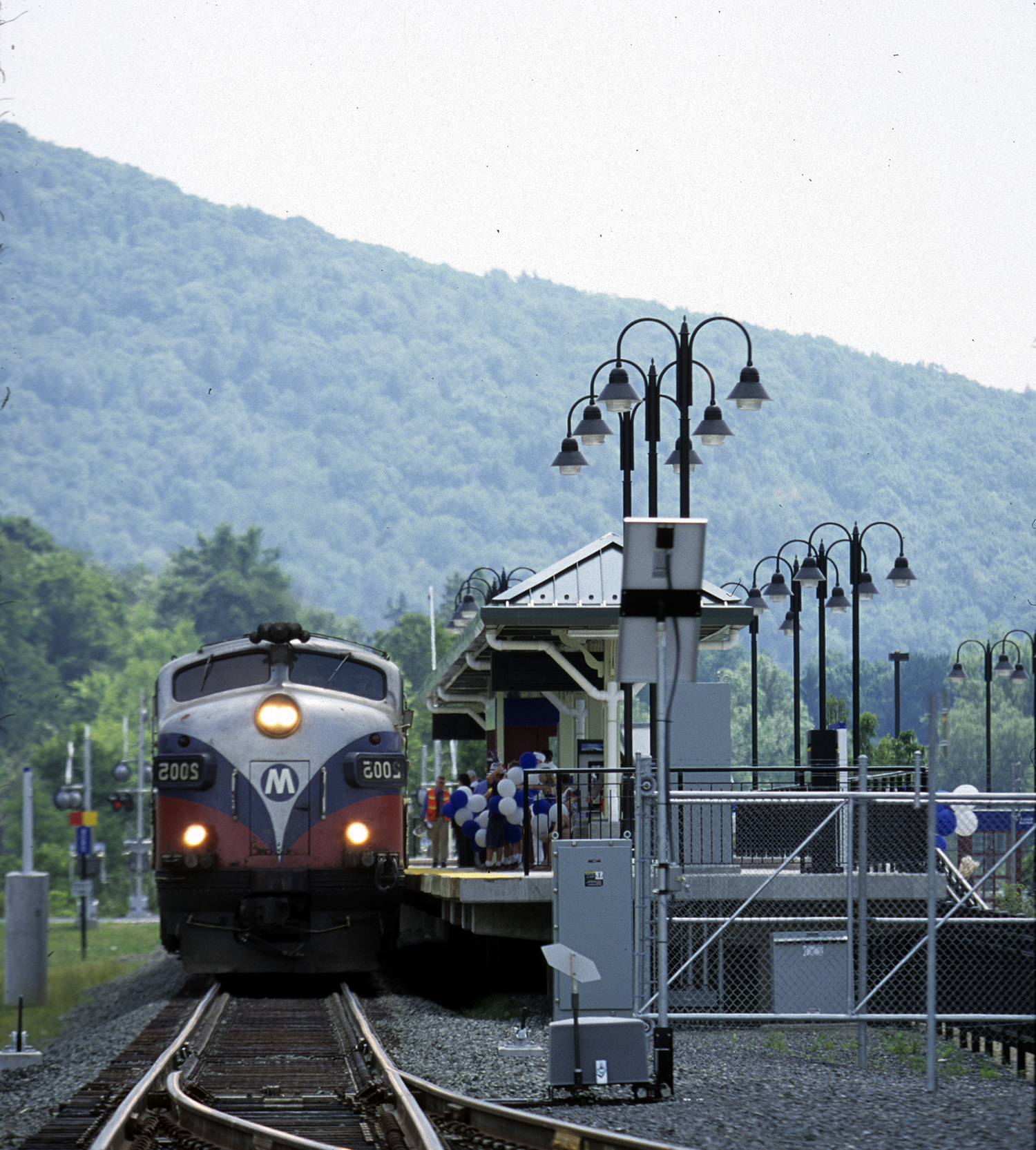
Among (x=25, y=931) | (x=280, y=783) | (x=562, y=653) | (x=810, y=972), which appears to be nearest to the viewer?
(x=810, y=972)

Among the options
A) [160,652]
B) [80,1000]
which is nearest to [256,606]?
[160,652]

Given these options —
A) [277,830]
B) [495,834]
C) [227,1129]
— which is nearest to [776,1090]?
[227,1129]

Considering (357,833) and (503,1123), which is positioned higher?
(357,833)

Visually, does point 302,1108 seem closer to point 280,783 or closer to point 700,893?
point 700,893

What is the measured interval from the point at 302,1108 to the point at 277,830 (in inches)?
263

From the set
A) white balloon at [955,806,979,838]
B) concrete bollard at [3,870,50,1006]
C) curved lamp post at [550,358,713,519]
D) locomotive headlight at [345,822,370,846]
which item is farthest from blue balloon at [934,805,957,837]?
concrete bollard at [3,870,50,1006]

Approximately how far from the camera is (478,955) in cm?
2047

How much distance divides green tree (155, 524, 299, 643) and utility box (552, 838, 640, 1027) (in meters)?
144

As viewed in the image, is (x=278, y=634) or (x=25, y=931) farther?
(x=25, y=931)

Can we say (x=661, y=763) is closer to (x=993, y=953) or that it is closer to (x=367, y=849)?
(x=993, y=953)

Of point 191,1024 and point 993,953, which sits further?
point 191,1024

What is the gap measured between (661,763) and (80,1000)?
15854 mm

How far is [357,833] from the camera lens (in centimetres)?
1691

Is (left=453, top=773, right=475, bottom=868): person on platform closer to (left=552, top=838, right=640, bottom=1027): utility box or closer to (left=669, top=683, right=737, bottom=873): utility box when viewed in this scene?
(left=669, top=683, right=737, bottom=873): utility box
